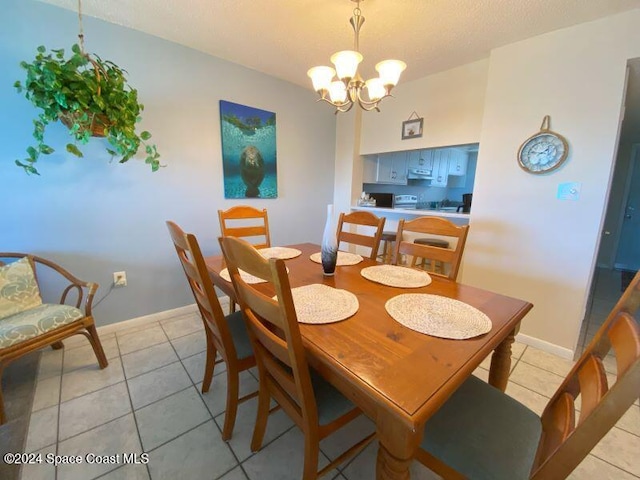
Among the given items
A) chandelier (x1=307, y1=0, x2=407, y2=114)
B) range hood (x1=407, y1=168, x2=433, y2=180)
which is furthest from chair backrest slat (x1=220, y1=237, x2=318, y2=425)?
range hood (x1=407, y1=168, x2=433, y2=180)

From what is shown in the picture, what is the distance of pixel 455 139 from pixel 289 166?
5.57 ft

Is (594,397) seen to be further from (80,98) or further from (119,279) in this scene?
(119,279)

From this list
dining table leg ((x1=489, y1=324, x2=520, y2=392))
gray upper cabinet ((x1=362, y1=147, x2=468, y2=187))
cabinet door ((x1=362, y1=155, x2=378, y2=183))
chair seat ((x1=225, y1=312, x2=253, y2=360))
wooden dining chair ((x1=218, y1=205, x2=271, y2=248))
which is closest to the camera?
dining table leg ((x1=489, y1=324, x2=520, y2=392))

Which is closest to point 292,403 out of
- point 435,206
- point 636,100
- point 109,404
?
point 109,404

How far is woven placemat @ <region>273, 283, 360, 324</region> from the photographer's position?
0.95 meters

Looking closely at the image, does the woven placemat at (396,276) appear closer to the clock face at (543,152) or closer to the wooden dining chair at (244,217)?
the wooden dining chair at (244,217)

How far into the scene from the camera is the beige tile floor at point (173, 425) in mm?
1102

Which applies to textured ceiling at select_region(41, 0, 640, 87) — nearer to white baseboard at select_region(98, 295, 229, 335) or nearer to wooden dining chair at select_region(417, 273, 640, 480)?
wooden dining chair at select_region(417, 273, 640, 480)

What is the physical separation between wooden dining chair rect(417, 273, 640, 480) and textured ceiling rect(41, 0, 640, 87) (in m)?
1.84

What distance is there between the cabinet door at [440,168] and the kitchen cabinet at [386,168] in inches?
35.1

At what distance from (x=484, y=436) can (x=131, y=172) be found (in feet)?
8.50

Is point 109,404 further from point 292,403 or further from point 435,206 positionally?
point 435,206

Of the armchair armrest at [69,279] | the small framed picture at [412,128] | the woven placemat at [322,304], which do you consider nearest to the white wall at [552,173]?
the small framed picture at [412,128]

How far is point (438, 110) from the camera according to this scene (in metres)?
2.59
